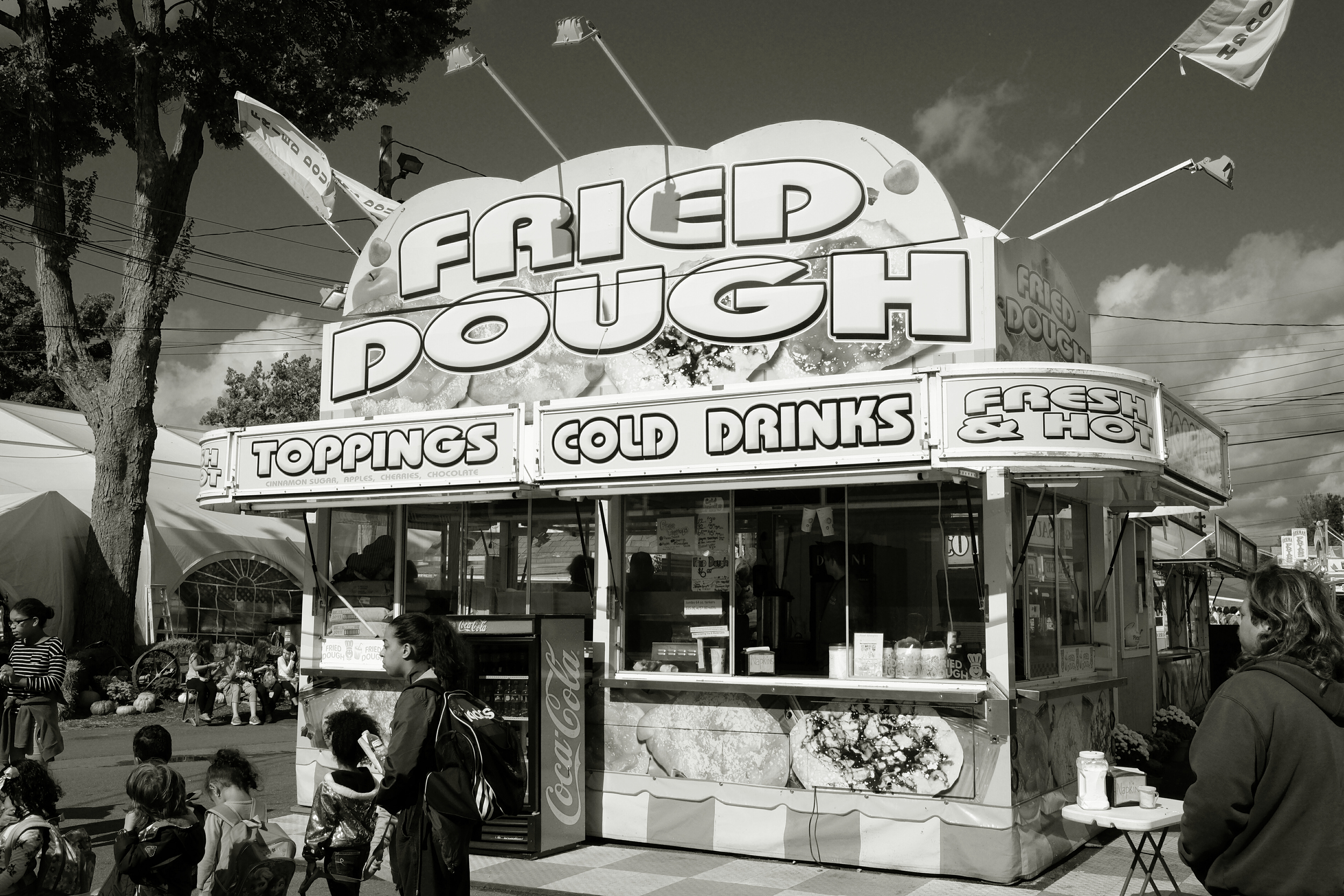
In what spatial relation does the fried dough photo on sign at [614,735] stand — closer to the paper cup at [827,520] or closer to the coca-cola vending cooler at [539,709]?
the coca-cola vending cooler at [539,709]

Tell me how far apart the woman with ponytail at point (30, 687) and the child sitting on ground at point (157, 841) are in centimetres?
457

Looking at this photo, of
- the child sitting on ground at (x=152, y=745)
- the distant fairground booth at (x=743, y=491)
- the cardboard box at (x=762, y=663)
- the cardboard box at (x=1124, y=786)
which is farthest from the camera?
the cardboard box at (x=762, y=663)

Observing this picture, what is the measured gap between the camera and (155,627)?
25.2 m

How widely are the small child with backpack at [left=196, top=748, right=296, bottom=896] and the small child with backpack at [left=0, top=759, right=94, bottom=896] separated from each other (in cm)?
66

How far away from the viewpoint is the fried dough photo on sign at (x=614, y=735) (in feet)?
29.7

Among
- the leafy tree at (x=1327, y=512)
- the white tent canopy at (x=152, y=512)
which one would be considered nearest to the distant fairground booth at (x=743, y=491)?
the white tent canopy at (x=152, y=512)

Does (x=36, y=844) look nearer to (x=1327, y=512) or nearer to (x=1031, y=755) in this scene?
(x=1031, y=755)

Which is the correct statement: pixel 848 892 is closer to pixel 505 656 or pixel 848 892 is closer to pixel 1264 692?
pixel 505 656

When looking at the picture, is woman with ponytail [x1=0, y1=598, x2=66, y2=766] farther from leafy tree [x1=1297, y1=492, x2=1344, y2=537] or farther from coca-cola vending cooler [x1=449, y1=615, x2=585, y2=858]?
leafy tree [x1=1297, y1=492, x2=1344, y2=537]

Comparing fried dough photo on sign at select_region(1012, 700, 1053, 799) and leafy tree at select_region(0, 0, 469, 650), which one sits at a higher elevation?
leafy tree at select_region(0, 0, 469, 650)

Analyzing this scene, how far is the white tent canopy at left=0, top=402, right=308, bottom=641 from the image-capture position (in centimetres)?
2483

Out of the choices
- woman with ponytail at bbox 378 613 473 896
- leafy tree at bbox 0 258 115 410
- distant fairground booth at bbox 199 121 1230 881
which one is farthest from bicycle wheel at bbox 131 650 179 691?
leafy tree at bbox 0 258 115 410

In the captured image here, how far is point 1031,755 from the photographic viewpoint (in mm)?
8125

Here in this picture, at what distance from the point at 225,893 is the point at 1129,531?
9879 mm
